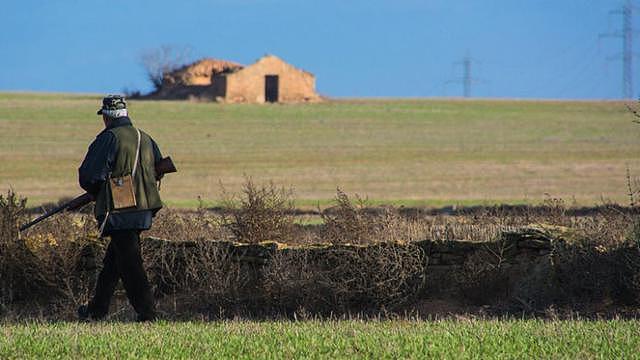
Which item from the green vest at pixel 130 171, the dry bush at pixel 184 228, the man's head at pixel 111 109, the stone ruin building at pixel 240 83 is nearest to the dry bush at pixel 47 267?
the dry bush at pixel 184 228

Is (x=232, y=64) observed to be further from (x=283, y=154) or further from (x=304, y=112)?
(x=283, y=154)

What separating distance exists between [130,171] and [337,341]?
2.57m

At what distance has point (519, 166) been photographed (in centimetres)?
4094

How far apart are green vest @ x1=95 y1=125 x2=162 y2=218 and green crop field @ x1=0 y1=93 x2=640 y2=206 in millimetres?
18191

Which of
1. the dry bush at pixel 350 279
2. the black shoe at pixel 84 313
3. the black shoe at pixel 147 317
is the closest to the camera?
the black shoe at pixel 147 317

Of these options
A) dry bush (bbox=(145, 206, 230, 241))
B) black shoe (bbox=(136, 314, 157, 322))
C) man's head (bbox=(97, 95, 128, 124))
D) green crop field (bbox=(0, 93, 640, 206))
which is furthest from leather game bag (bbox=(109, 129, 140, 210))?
green crop field (bbox=(0, 93, 640, 206))

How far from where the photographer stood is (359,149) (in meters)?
46.4

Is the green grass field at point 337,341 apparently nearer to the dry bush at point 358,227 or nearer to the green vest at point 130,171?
the green vest at point 130,171

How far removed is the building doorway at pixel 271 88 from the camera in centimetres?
6831

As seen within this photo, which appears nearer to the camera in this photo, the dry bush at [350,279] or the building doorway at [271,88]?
the dry bush at [350,279]

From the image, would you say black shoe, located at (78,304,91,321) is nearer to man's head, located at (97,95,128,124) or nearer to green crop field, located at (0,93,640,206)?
man's head, located at (97,95,128,124)

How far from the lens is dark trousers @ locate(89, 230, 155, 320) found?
1044cm

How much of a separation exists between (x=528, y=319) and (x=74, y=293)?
4528 millimetres

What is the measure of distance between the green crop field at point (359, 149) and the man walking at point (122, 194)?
712 inches
